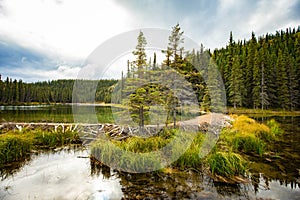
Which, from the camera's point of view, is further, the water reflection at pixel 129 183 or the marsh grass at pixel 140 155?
the marsh grass at pixel 140 155

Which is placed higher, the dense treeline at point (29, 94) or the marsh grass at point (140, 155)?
the dense treeline at point (29, 94)

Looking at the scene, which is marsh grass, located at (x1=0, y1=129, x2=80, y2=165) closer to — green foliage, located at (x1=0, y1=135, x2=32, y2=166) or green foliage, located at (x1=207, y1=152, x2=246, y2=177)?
green foliage, located at (x1=0, y1=135, x2=32, y2=166)

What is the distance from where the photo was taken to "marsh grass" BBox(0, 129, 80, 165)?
6.63 m

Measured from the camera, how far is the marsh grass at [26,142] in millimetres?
6629

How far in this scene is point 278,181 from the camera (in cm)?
523

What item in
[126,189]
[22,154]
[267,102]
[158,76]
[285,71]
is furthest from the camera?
[285,71]

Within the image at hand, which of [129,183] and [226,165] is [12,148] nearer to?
[129,183]

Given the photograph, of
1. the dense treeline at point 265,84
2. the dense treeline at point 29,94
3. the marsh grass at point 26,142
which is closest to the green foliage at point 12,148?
the marsh grass at point 26,142

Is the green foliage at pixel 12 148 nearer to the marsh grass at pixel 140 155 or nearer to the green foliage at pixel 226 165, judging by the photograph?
the marsh grass at pixel 140 155

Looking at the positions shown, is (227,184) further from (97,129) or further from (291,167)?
(97,129)

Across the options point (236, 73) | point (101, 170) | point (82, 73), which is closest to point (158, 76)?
point (82, 73)

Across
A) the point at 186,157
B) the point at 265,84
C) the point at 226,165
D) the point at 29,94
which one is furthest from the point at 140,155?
the point at 29,94

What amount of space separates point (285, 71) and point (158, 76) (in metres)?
35.4

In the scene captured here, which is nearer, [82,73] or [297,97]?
[82,73]
